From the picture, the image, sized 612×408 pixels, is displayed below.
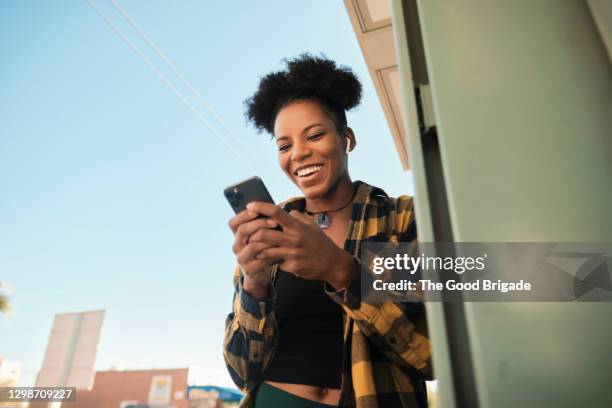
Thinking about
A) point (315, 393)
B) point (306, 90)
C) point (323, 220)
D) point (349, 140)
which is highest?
point (306, 90)

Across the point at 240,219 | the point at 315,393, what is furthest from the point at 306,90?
the point at 315,393

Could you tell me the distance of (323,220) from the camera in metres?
1.15

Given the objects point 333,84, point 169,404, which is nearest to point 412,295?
point 333,84

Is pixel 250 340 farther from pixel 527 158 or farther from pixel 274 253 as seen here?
pixel 527 158

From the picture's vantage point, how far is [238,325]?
947 mm

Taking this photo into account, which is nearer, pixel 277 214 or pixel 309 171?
pixel 277 214

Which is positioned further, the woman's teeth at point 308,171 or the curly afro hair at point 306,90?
the curly afro hair at point 306,90

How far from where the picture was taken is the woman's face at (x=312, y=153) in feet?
3.68

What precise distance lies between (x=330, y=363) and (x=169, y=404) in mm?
22664

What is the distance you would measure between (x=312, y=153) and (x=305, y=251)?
0.47 m

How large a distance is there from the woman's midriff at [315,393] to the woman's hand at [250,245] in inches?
10.0

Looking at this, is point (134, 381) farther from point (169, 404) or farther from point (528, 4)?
point (528, 4)

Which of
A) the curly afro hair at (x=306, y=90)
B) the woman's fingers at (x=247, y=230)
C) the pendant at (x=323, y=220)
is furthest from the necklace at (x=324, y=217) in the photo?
the woman's fingers at (x=247, y=230)

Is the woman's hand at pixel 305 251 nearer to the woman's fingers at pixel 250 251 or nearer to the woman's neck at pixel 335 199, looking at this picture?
the woman's fingers at pixel 250 251
